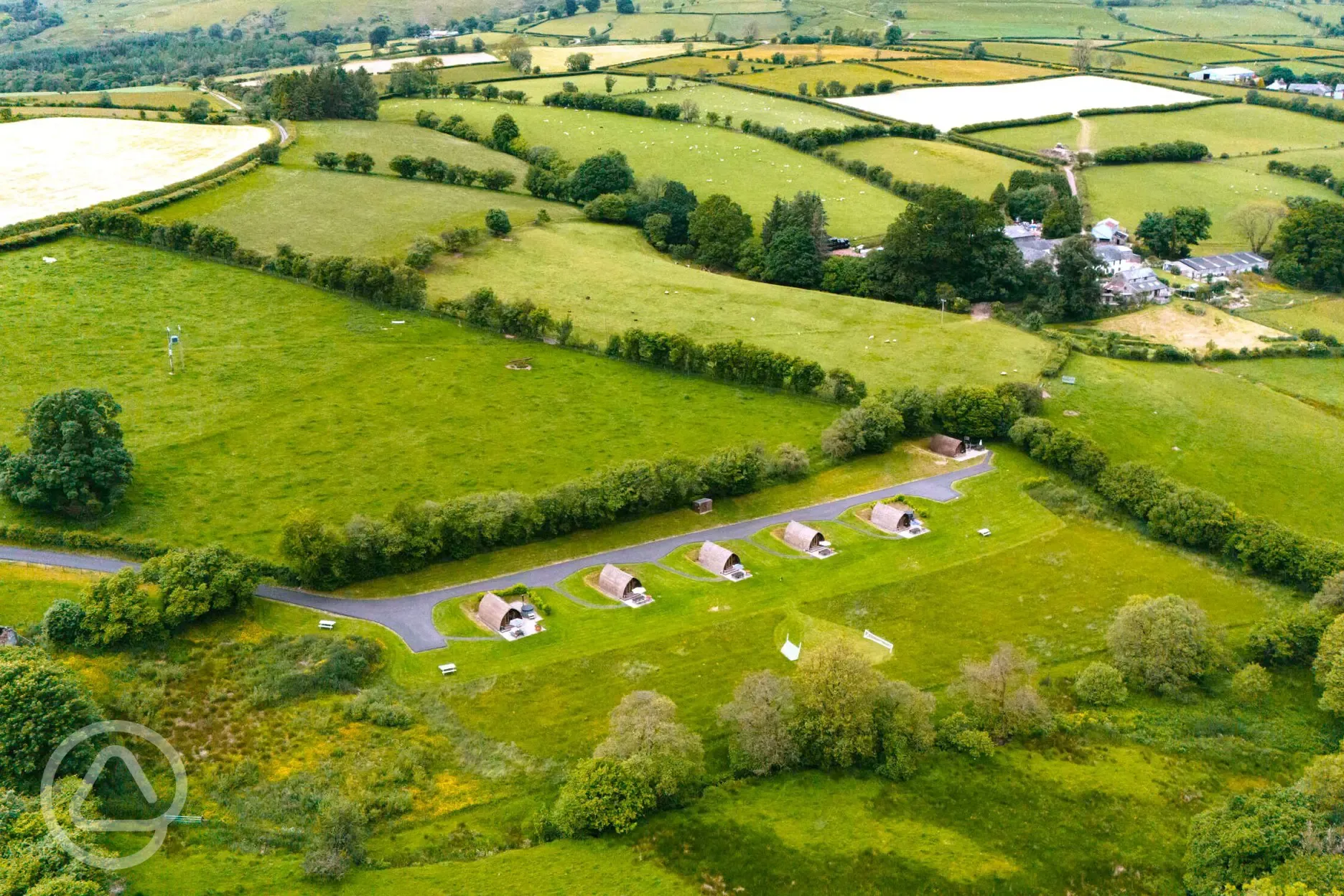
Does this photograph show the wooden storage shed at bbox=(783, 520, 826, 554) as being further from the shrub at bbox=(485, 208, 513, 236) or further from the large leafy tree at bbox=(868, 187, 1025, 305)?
the shrub at bbox=(485, 208, 513, 236)

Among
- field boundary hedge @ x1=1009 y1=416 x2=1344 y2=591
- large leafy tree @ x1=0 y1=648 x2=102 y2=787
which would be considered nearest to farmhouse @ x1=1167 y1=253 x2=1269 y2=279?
field boundary hedge @ x1=1009 y1=416 x2=1344 y2=591

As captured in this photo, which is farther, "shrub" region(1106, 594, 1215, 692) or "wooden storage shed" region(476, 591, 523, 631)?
"wooden storage shed" region(476, 591, 523, 631)

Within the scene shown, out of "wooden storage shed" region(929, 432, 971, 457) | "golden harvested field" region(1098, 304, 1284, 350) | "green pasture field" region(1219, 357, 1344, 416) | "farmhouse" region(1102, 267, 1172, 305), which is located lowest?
"wooden storage shed" region(929, 432, 971, 457)

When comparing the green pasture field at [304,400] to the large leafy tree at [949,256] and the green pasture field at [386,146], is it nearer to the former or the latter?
the large leafy tree at [949,256]

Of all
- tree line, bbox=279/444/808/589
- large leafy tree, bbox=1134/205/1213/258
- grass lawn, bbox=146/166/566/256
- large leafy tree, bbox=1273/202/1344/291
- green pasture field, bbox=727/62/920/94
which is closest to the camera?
tree line, bbox=279/444/808/589

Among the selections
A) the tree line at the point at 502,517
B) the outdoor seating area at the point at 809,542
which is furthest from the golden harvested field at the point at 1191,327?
the outdoor seating area at the point at 809,542

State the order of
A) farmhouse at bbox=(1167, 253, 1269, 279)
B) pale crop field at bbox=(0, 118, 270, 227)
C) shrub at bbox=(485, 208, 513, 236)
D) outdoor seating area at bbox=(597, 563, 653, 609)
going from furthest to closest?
farmhouse at bbox=(1167, 253, 1269, 279) → shrub at bbox=(485, 208, 513, 236) → pale crop field at bbox=(0, 118, 270, 227) → outdoor seating area at bbox=(597, 563, 653, 609)

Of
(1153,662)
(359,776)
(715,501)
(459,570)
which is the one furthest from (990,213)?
(359,776)

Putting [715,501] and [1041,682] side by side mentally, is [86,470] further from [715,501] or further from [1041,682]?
[1041,682]

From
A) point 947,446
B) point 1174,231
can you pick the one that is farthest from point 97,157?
point 1174,231
